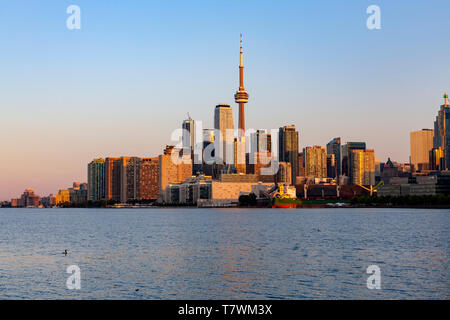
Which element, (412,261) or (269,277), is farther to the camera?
(412,261)

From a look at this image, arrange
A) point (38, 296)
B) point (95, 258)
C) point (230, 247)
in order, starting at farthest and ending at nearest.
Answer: point (230, 247), point (95, 258), point (38, 296)

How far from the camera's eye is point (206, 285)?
4825 cm

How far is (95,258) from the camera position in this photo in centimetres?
7069
